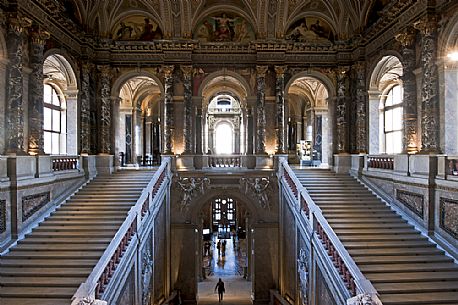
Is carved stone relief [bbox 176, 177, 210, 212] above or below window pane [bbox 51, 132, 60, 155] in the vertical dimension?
below

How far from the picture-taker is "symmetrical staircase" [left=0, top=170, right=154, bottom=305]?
952 centimetres

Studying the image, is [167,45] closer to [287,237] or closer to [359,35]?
[359,35]

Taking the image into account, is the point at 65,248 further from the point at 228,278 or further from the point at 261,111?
the point at 228,278

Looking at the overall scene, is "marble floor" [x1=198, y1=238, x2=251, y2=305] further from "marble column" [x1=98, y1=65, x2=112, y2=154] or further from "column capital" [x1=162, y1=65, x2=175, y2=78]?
"column capital" [x1=162, y1=65, x2=175, y2=78]

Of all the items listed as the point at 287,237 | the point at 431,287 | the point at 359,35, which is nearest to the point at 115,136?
the point at 287,237

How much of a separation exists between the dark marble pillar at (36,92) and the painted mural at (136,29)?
5.35 meters

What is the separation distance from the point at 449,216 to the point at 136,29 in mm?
14092

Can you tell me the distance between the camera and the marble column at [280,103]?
17.5 m

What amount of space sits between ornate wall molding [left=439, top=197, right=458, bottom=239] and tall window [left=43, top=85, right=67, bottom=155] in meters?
14.5

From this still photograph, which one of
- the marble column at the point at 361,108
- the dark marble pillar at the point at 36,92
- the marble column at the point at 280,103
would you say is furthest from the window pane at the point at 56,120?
the marble column at the point at 361,108

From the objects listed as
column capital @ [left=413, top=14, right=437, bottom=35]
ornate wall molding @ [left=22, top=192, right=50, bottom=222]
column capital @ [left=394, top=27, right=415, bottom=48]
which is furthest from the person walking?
column capital @ [left=413, top=14, right=437, bottom=35]

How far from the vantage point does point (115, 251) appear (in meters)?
9.93

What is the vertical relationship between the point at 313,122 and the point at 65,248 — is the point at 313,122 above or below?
above

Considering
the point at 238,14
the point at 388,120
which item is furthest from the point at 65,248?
the point at 388,120
